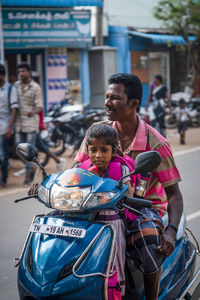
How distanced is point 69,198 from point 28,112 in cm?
558

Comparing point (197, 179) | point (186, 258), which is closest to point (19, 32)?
point (197, 179)

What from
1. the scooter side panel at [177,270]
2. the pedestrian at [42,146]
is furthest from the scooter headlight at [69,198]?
the pedestrian at [42,146]

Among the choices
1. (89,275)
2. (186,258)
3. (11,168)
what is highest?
(89,275)

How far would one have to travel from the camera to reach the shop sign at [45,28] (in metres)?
15.4

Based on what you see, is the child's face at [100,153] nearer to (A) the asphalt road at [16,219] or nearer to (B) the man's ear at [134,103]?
(B) the man's ear at [134,103]

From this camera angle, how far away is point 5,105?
7801 millimetres

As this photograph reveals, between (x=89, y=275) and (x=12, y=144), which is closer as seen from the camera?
(x=89, y=275)

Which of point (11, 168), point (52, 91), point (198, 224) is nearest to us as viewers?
point (198, 224)

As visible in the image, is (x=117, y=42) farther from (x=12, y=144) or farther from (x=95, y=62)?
(x=12, y=144)

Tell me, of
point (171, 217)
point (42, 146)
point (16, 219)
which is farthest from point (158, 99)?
point (171, 217)

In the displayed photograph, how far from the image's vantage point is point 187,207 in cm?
644

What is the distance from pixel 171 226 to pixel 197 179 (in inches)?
218

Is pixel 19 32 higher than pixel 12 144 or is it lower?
higher

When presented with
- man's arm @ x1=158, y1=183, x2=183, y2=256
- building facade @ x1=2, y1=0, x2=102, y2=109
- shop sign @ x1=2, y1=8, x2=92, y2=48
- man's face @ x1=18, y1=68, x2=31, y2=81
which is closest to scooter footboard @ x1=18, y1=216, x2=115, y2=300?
man's arm @ x1=158, y1=183, x2=183, y2=256
